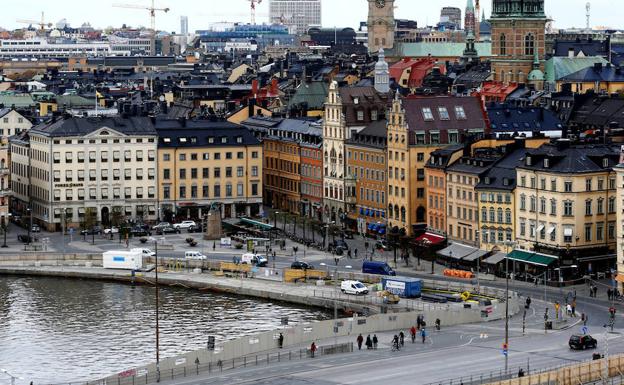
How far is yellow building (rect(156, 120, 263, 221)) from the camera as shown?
16875cm

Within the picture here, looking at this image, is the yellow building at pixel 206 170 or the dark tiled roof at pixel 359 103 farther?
the yellow building at pixel 206 170

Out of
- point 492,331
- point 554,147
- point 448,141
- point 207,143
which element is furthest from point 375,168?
point 492,331

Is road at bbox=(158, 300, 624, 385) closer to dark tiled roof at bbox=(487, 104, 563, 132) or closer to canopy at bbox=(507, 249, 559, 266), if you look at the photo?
canopy at bbox=(507, 249, 559, 266)

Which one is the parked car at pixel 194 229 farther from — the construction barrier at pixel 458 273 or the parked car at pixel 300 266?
the construction barrier at pixel 458 273

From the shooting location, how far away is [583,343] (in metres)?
99.9

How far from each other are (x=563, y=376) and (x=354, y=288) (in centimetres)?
3652

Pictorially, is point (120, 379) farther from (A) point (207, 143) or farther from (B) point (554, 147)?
(A) point (207, 143)

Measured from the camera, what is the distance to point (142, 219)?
167 metres

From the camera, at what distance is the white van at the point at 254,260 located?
139500mm

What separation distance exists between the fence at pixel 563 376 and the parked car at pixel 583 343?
7.11 meters

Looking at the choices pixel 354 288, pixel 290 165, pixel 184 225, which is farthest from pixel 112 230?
pixel 354 288

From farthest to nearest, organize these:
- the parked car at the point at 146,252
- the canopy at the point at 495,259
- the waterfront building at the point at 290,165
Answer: the waterfront building at the point at 290,165, the parked car at the point at 146,252, the canopy at the point at 495,259

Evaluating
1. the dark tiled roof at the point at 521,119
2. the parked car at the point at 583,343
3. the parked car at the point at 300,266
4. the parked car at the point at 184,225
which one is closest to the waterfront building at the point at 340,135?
the dark tiled roof at the point at 521,119

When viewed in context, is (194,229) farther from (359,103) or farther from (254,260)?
(254,260)
